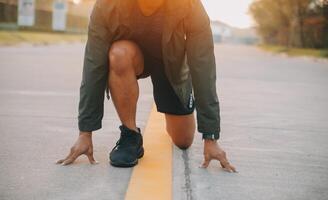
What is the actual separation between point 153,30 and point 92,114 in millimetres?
585

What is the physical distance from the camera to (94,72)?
9.85ft

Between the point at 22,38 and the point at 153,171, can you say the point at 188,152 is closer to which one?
the point at 153,171

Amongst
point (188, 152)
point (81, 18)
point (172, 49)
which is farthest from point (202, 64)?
point (81, 18)

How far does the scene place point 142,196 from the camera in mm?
2449

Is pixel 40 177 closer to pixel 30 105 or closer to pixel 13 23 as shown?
pixel 30 105

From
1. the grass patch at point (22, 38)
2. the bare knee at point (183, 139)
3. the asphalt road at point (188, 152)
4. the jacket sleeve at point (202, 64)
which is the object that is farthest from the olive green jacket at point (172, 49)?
the grass patch at point (22, 38)

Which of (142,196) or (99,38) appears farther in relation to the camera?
(99,38)

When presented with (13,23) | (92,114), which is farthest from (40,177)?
(13,23)

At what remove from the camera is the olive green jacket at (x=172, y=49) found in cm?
296

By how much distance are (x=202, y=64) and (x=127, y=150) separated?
1.98 ft

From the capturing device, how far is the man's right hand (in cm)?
295

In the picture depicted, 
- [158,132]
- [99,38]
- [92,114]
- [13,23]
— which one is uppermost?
[99,38]

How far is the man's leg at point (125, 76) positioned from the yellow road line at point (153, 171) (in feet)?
0.81

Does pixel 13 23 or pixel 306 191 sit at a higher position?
pixel 306 191
